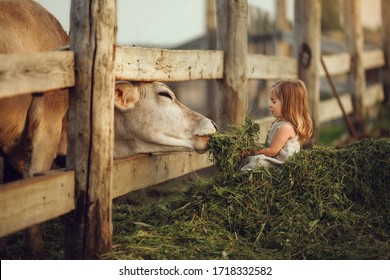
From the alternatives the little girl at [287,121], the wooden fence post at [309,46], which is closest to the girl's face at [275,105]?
the little girl at [287,121]

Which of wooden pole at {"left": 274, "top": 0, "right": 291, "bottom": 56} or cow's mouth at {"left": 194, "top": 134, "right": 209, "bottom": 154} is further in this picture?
wooden pole at {"left": 274, "top": 0, "right": 291, "bottom": 56}

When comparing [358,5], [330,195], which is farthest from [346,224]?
[358,5]

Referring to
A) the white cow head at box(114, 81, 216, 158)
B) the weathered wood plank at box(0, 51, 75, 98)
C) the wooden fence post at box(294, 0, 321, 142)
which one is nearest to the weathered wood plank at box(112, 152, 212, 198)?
the white cow head at box(114, 81, 216, 158)

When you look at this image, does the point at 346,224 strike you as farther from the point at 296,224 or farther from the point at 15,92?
the point at 15,92

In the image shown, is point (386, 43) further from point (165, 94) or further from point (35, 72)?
point (35, 72)

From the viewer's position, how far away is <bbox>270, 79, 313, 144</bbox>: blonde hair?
200 inches

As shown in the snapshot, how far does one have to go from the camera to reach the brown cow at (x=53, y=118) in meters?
4.79

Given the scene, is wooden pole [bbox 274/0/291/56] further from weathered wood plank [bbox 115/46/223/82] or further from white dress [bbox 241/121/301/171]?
white dress [bbox 241/121/301/171]

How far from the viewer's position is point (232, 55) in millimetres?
5949

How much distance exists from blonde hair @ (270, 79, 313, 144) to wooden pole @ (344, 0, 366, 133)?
17.9 feet

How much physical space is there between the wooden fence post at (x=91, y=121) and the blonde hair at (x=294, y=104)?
5.28 feet

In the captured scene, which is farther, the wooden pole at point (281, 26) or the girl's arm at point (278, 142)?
the wooden pole at point (281, 26)

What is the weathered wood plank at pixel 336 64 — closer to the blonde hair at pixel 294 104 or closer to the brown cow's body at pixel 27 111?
the blonde hair at pixel 294 104

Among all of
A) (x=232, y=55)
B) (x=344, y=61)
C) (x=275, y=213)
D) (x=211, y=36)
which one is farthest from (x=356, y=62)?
(x=275, y=213)
